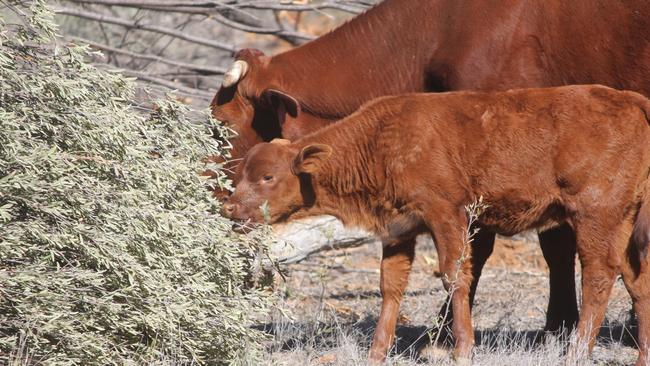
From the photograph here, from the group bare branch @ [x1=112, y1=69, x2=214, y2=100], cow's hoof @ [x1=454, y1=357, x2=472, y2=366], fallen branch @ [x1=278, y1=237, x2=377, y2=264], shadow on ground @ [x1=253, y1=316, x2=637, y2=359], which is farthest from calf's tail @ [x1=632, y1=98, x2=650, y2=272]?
bare branch @ [x1=112, y1=69, x2=214, y2=100]

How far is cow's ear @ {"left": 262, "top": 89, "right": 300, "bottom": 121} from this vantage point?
7801 mm

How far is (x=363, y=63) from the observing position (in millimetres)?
8141

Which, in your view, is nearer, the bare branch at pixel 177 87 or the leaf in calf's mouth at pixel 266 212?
the leaf in calf's mouth at pixel 266 212

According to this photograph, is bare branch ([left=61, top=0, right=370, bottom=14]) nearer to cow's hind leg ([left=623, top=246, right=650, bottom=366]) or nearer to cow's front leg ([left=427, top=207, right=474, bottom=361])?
cow's front leg ([left=427, top=207, right=474, bottom=361])

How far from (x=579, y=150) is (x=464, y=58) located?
1.38 meters

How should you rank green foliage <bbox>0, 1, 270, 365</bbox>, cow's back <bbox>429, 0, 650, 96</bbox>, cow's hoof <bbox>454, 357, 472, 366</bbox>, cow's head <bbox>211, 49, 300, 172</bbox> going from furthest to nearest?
cow's head <bbox>211, 49, 300, 172</bbox>
cow's back <bbox>429, 0, 650, 96</bbox>
cow's hoof <bbox>454, 357, 472, 366</bbox>
green foliage <bbox>0, 1, 270, 365</bbox>

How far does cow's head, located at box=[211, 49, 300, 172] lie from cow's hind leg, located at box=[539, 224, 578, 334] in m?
2.10

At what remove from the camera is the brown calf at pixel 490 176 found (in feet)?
21.2

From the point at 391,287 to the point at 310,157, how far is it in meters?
0.99

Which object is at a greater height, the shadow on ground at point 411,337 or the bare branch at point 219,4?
the bare branch at point 219,4

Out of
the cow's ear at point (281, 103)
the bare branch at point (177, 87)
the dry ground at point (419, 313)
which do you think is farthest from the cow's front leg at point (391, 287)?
the bare branch at point (177, 87)

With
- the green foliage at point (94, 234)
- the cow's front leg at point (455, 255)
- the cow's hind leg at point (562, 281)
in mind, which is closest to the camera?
the green foliage at point (94, 234)

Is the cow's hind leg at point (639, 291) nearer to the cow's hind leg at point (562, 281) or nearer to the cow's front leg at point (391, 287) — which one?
the cow's hind leg at point (562, 281)

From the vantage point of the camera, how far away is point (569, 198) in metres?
6.48
